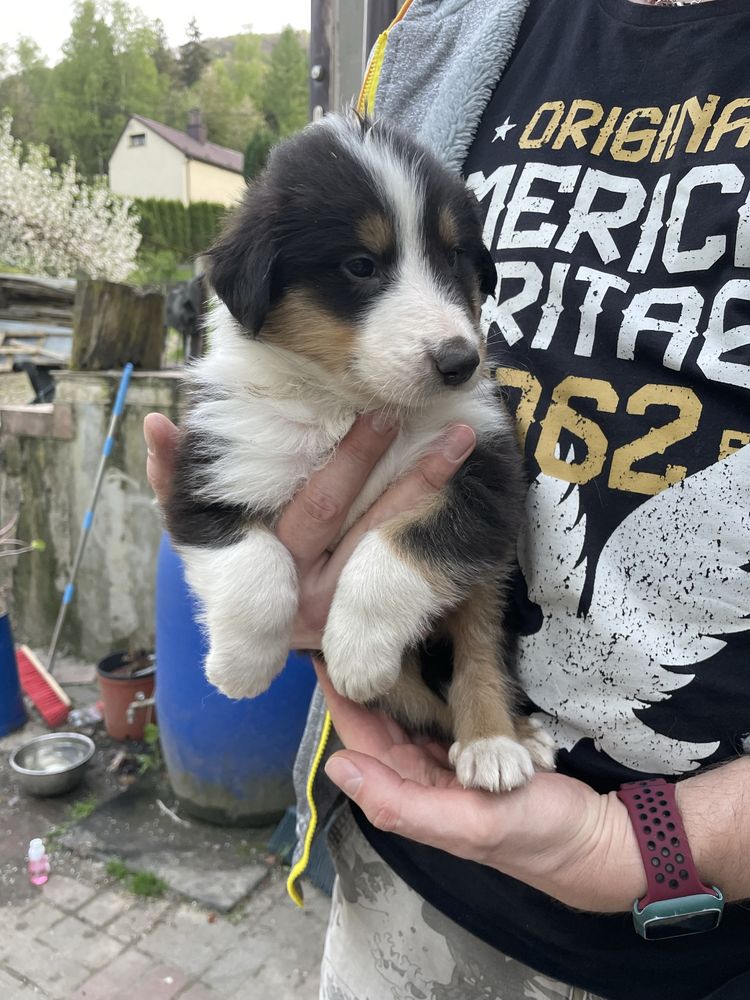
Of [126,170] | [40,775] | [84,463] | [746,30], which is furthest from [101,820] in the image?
[126,170]

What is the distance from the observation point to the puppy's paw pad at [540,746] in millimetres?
1444

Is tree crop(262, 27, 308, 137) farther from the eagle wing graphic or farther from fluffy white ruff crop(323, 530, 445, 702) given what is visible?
the eagle wing graphic

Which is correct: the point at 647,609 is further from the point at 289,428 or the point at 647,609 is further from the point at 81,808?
the point at 81,808

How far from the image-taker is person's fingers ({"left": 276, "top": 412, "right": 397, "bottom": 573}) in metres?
1.63

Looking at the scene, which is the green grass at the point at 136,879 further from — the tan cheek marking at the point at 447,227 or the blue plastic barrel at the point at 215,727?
the tan cheek marking at the point at 447,227

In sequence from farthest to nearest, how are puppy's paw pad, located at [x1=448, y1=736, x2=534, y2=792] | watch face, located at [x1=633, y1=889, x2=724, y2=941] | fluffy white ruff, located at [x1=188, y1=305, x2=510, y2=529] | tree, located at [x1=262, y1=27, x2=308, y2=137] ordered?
tree, located at [x1=262, y1=27, x2=308, y2=137], fluffy white ruff, located at [x1=188, y1=305, x2=510, y2=529], puppy's paw pad, located at [x1=448, y1=736, x2=534, y2=792], watch face, located at [x1=633, y1=889, x2=724, y2=941]

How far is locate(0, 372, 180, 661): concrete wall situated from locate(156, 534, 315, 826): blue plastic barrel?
1395 mm

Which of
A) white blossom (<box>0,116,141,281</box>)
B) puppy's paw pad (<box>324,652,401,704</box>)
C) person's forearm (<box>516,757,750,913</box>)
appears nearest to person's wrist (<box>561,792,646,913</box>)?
person's forearm (<box>516,757,750,913</box>)

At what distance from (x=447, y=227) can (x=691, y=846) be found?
125cm

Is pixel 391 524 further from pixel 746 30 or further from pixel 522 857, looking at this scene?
pixel 746 30

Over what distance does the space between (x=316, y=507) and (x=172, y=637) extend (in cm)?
264

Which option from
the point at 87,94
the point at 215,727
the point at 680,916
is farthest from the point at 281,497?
the point at 87,94

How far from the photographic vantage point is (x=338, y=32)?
3223 mm

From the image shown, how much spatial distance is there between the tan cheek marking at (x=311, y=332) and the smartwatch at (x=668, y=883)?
990mm
